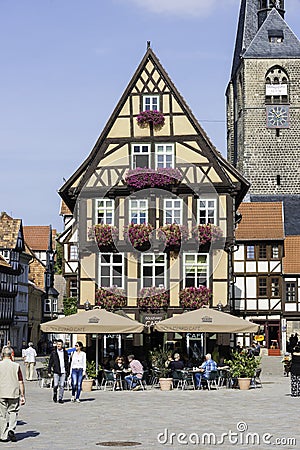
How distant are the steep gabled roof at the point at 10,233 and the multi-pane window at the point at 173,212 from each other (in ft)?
103

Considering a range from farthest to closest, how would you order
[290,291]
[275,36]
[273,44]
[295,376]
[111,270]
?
[275,36] → [273,44] → [290,291] → [111,270] → [295,376]

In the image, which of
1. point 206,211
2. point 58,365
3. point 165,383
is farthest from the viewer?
point 206,211

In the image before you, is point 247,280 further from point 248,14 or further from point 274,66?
point 248,14

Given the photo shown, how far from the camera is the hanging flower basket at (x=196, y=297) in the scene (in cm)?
3375

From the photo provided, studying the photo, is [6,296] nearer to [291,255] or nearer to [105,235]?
[291,255]

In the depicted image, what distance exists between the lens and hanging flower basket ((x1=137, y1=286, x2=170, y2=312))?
1337 inches

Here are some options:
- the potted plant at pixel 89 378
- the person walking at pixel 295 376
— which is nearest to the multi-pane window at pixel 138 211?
the potted plant at pixel 89 378

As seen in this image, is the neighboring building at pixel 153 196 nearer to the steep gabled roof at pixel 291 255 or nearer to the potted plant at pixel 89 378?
the potted plant at pixel 89 378

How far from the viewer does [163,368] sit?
2755 cm

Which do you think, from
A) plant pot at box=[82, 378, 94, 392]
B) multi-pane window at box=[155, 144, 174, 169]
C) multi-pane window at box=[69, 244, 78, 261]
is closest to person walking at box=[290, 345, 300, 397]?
plant pot at box=[82, 378, 94, 392]

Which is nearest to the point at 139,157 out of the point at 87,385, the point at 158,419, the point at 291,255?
the point at 87,385

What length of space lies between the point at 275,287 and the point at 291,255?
2561mm

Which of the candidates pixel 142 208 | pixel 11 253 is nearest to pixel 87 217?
pixel 142 208

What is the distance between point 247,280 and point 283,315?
317cm
